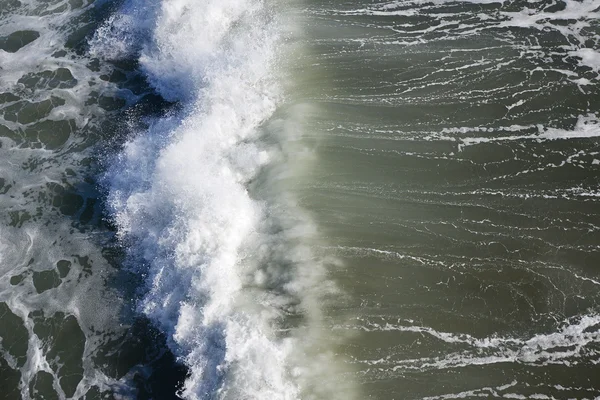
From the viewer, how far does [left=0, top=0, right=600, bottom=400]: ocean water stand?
12734mm

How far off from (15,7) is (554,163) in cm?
2714

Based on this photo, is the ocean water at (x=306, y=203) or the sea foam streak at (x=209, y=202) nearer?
the ocean water at (x=306, y=203)

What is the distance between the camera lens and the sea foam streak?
12966 millimetres

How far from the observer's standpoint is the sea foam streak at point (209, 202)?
12966 millimetres

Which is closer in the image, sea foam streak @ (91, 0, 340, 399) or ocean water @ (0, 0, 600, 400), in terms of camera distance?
ocean water @ (0, 0, 600, 400)

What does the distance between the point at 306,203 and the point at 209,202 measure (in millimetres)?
3392

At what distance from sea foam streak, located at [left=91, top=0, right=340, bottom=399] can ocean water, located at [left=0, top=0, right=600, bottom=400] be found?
0.26ft

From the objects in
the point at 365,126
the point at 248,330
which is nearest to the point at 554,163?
the point at 365,126

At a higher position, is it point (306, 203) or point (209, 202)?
point (306, 203)

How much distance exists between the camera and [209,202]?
1617 centimetres

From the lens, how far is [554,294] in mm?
13164

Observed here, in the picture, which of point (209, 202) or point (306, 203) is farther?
point (209, 202)

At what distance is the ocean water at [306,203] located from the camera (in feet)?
41.8

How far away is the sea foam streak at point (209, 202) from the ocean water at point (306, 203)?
3.1 inches
